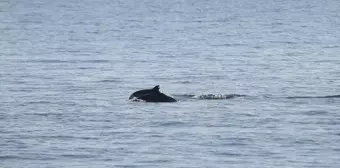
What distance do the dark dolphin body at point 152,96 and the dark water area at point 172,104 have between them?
0.40 m

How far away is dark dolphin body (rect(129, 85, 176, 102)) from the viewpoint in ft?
118

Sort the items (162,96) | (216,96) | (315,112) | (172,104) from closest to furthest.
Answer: (315,112) → (172,104) → (162,96) → (216,96)

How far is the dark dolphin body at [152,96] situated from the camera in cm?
3594

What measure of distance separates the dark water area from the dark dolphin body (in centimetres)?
40

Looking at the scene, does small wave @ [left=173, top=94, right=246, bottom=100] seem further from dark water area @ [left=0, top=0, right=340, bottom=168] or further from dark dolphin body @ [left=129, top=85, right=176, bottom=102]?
dark dolphin body @ [left=129, top=85, right=176, bottom=102]

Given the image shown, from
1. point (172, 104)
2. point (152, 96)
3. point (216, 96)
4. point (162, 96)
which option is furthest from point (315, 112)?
point (152, 96)

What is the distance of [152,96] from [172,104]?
2.76 ft

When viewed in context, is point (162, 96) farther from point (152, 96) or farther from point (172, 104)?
point (172, 104)

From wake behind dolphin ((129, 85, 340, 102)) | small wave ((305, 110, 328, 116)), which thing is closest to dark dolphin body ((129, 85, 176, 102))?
wake behind dolphin ((129, 85, 340, 102))

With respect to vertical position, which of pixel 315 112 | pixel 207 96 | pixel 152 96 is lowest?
pixel 315 112

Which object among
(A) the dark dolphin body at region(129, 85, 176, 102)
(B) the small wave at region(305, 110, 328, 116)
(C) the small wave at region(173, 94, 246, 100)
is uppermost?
(A) the dark dolphin body at region(129, 85, 176, 102)

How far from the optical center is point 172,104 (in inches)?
1399

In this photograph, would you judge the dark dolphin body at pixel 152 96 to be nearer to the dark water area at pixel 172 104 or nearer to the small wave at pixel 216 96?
the dark water area at pixel 172 104

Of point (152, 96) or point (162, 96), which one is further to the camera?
point (152, 96)
